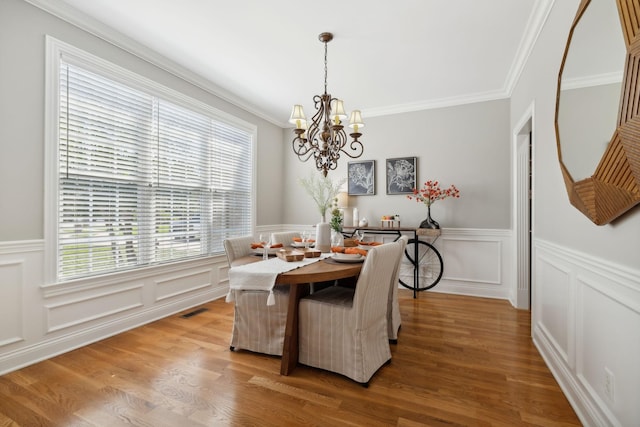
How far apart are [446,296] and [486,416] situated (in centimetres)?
258

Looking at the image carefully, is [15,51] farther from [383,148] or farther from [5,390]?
[383,148]

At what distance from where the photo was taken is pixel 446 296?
4.16 meters

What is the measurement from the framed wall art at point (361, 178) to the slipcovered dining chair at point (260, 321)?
2628mm

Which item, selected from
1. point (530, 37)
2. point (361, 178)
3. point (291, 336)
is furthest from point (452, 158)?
point (291, 336)

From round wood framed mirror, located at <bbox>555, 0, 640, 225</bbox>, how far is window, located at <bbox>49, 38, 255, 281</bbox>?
344cm

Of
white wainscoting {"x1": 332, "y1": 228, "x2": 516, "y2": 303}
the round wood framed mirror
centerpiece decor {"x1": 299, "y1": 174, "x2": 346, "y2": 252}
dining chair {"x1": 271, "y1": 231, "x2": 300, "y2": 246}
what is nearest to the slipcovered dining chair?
dining chair {"x1": 271, "y1": 231, "x2": 300, "y2": 246}

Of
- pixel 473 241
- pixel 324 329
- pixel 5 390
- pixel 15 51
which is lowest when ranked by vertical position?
pixel 5 390

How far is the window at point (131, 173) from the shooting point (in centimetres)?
253

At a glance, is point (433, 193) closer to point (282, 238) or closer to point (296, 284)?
point (282, 238)

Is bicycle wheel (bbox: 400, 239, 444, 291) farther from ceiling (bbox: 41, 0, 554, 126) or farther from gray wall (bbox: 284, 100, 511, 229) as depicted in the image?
ceiling (bbox: 41, 0, 554, 126)

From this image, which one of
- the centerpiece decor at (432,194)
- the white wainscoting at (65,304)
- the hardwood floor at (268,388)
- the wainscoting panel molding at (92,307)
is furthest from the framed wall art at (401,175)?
the wainscoting panel molding at (92,307)

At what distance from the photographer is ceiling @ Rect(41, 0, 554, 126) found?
8.01ft

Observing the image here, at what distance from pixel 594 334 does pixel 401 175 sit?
10.6 feet

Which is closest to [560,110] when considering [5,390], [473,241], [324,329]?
[324,329]
